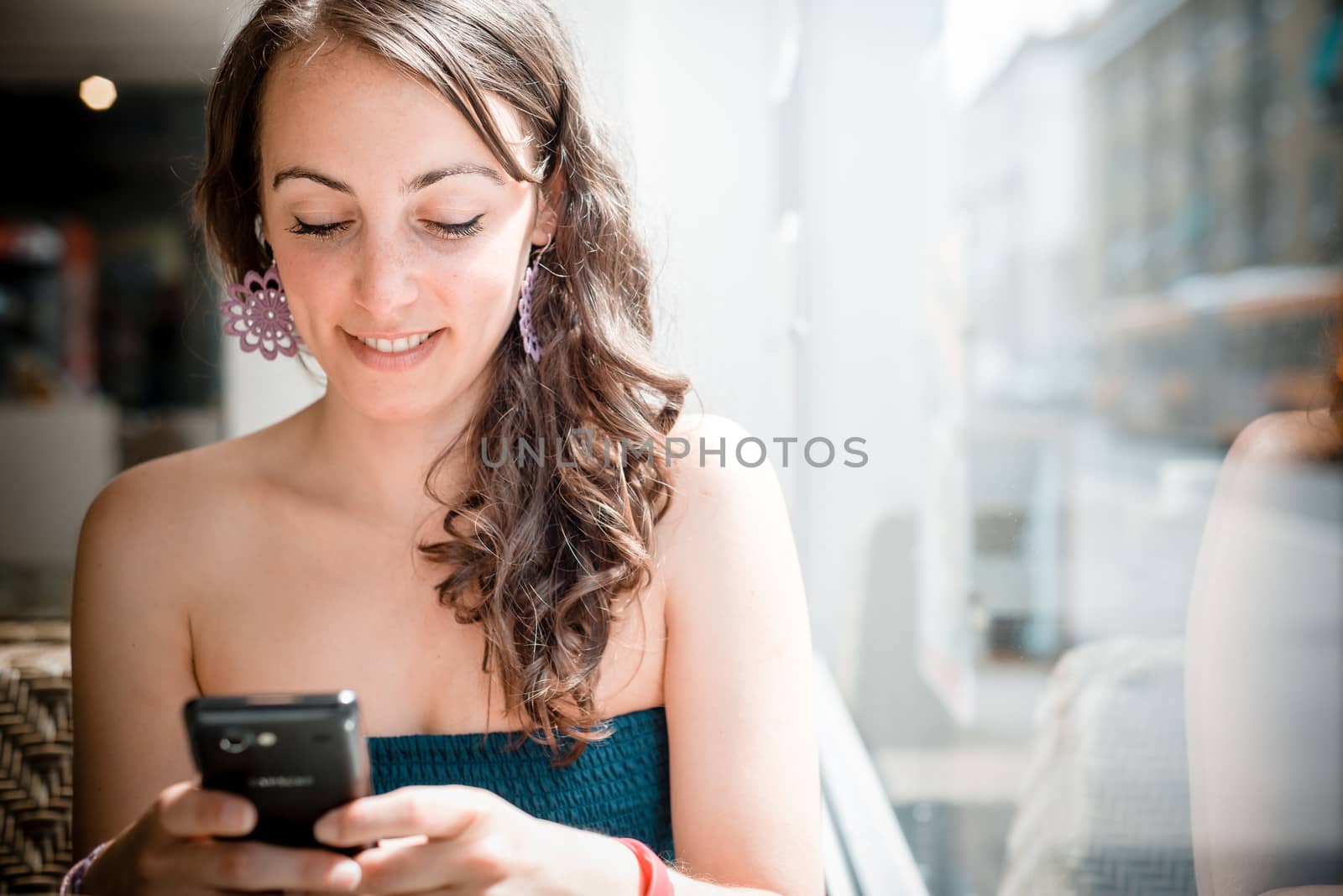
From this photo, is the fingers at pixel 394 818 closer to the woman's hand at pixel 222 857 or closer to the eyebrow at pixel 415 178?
the woman's hand at pixel 222 857

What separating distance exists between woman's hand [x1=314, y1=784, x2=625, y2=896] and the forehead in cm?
48

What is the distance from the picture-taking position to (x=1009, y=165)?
41.7 inches

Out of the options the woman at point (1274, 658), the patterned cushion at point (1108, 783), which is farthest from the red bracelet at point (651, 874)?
the woman at point (1274, 658)

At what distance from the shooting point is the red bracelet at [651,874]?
2.42 feet

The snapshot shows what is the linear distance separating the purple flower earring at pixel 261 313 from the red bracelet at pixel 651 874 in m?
0.56

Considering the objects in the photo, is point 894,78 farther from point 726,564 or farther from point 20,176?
point 20,176

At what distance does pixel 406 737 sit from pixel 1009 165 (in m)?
0.85

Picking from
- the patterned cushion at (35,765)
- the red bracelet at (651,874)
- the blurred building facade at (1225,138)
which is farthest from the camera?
the patterned cushion at (35,765)

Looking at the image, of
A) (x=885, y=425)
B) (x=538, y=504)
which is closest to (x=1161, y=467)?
(x=885, y=425)

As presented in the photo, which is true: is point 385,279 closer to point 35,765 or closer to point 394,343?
point 394,343

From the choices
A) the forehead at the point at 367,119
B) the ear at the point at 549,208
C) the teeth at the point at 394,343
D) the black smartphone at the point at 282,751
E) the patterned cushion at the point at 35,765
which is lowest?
the patterned cushion at the point at 35,765

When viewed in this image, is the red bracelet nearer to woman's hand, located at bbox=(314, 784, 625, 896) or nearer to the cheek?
woman's hand, located at bbox=(314, 784, 625, 896)

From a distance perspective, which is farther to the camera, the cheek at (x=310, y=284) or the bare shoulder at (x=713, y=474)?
→ the bare shoulder at (x=713, y=474)

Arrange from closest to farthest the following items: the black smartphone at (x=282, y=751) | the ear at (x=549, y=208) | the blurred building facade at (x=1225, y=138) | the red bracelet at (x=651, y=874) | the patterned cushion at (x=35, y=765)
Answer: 1. the blurred building facade at (x=1225, y=138)
2. the black smartphone at (x=282, y=751)
3. the red bracelet at (x=651, y=874)
4. the ear at (x=549, y=208)
5. the patterned cushion at (x=35, y=765)
